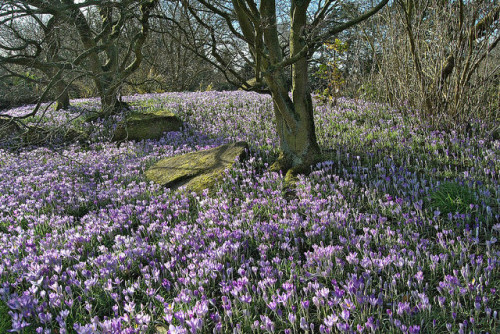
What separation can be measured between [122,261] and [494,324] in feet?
9.49

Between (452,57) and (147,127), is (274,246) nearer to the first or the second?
(452,57)

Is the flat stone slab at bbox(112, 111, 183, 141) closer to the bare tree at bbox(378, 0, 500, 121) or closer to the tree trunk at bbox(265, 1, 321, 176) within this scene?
the tree trunk at bbox(265, 1, 321, 176)

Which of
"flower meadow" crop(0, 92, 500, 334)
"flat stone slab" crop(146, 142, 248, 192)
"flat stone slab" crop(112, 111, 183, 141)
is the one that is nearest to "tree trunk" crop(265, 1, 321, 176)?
"flower meadow" crop(0, 92, 500, 334)

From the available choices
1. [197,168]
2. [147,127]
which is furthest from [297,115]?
[147,127]

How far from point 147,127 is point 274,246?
19.9 feet

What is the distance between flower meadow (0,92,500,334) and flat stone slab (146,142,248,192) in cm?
25

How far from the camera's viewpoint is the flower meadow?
7.80 ft

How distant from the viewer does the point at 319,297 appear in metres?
2.40

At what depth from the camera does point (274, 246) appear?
3.33 metres

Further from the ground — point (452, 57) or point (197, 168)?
point (452, 57)

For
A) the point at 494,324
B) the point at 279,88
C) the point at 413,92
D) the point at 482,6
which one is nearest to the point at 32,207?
the point at 279,88

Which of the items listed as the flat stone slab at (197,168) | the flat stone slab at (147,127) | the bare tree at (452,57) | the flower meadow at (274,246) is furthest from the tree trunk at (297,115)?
the flat stone slab at (147,127)

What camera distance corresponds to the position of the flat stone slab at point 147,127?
8422 millimetres

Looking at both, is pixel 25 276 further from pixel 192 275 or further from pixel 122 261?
pixel 192 275
